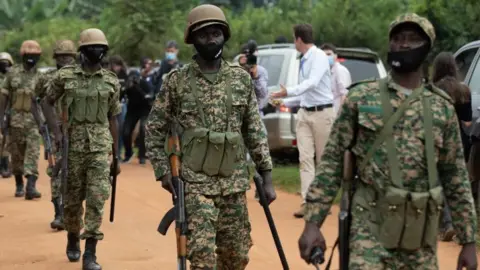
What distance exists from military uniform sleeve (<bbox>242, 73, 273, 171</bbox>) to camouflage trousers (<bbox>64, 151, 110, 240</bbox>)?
2568 millimetres

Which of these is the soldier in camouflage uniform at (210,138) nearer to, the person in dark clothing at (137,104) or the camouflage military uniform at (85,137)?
the camouflage military uniform at (85,137)

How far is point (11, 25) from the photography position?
56375mm

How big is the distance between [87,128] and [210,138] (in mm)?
3017

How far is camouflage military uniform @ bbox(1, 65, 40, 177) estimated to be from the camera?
1434 centimetres

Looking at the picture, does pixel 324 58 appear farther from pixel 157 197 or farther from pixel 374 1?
pixel 374 1

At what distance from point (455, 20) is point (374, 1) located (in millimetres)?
8149

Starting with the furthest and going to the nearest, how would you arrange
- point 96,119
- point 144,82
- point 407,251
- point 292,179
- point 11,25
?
point 11,25 → point 144,82 → point 292,179 → point 96,119 → point 407,251

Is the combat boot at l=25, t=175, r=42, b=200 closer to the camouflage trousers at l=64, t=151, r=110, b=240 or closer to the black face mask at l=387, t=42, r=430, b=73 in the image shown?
the camouflage trousers at l=64, t=151, r=110, b=240

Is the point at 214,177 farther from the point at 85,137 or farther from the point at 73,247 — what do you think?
the point at 73,247

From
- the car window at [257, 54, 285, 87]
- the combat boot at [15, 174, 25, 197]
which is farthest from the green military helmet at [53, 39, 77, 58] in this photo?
the car window at [257, 54, 285, 87]

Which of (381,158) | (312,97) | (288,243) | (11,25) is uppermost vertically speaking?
(381,158)

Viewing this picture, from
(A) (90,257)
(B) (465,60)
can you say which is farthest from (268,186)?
(B) (465,60)

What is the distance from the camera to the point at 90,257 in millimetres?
9172

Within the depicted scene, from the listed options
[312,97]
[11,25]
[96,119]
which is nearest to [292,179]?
[312,97]
